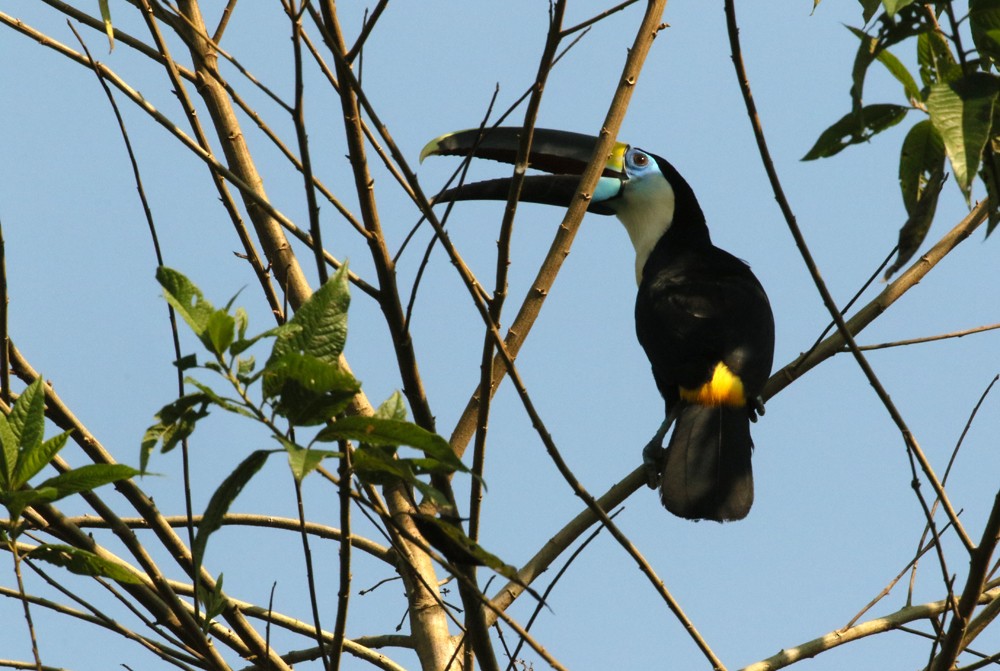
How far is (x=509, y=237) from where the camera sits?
2578 millimetres

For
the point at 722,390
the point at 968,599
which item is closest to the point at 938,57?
the point at 968,599

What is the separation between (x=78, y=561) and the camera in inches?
92.0

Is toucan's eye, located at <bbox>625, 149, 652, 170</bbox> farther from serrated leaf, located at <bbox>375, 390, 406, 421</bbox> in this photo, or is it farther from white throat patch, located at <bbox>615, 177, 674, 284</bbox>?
serrated leaf, located at <bbox>375, 390, 406, 421</bbox>

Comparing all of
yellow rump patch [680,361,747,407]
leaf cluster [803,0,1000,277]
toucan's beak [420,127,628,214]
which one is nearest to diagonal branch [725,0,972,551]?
leaf cluster [803,0,1000,277]

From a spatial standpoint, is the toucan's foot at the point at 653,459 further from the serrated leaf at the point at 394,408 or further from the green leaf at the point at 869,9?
the green leaf at the point at 869,9

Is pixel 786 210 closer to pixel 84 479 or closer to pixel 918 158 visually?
pixel 918 158

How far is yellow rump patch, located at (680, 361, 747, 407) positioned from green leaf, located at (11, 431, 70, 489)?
9.95ft

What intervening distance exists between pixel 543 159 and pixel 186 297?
4.59 meters

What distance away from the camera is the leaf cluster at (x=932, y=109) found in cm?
167

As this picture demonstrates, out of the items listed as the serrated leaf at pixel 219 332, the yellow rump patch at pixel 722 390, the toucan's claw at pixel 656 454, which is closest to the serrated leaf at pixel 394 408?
the serrated leaf at pixel 219 332

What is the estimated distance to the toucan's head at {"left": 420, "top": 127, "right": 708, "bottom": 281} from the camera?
573 centimetres

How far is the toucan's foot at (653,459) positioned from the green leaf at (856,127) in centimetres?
224

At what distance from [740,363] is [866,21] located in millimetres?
2986

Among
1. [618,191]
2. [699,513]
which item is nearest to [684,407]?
[699,513]
